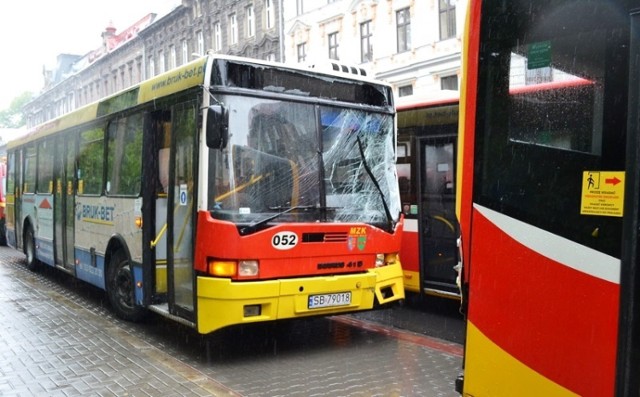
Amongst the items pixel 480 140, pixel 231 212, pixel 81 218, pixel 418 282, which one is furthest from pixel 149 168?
pixel 480 140

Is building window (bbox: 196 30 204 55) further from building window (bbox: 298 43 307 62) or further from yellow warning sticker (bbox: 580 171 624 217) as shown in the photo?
yellow warning sticker (bbox: 580 171 624 217)

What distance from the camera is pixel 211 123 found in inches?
234

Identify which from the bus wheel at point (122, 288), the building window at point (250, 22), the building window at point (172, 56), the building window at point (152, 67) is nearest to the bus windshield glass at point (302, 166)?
the bus wheel at point (122, 288)

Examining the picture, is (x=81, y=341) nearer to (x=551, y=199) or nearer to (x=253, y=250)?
(x=253, y=250)

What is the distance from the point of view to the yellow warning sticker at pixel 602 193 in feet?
9.38

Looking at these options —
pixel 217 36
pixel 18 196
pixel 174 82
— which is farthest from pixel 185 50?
pixel 174 82

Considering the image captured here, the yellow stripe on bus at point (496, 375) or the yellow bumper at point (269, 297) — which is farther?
the yellow bumper at point (269, 297)

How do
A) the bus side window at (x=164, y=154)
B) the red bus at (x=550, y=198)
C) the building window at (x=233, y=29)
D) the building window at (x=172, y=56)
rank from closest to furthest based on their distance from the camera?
1. the red bus at (x=550, y=198)
2. the bus side window at (x=164, y=154)
3. the building window at (x=233, y=29)
4. the building window at (x=172, y=56)

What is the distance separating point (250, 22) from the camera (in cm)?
3850

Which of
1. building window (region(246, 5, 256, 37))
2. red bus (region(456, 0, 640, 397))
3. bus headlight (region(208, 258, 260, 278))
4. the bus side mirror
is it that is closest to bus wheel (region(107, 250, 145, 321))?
bus headlight (region(208, 258, 260, 278))

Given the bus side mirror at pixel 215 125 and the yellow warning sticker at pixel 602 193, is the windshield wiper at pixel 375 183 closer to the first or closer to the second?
the bus side mirror at pixel 215 125

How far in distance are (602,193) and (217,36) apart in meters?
41.6

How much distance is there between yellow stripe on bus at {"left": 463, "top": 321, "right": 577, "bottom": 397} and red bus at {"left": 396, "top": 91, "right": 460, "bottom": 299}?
4959 mm

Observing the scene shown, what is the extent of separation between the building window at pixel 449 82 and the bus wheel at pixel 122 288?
18.5 metres
